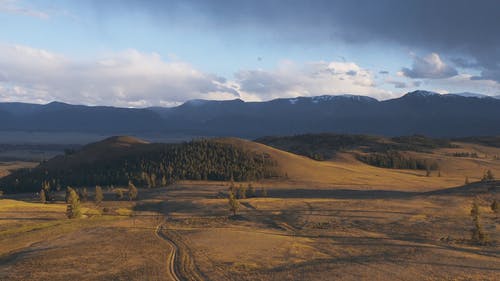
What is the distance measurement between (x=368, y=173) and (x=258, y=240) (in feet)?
304

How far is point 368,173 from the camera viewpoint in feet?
440

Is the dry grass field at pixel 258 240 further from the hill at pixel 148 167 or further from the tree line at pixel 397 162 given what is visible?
the tree line at pixel 397 162

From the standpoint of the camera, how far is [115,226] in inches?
2255

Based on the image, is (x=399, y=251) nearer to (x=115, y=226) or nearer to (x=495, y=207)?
(x=495, y=207)

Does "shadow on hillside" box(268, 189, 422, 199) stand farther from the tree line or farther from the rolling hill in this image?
the tree line

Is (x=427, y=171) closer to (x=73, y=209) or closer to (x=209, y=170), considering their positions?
(x=209, y=170)

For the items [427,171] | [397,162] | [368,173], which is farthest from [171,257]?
[397,162]

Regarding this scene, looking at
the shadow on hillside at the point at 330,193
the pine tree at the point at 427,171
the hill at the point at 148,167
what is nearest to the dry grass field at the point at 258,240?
the shadow on hillside at the point at 330,193

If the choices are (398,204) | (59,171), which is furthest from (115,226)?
(59,171)

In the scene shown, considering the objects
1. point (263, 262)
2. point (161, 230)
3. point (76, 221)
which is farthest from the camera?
point (76, 221)

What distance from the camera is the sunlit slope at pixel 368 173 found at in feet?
370

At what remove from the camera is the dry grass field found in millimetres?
35156

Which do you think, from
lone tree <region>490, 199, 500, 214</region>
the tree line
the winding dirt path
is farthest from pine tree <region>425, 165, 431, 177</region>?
the winding dirt path

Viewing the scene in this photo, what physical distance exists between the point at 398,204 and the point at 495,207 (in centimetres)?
1417
